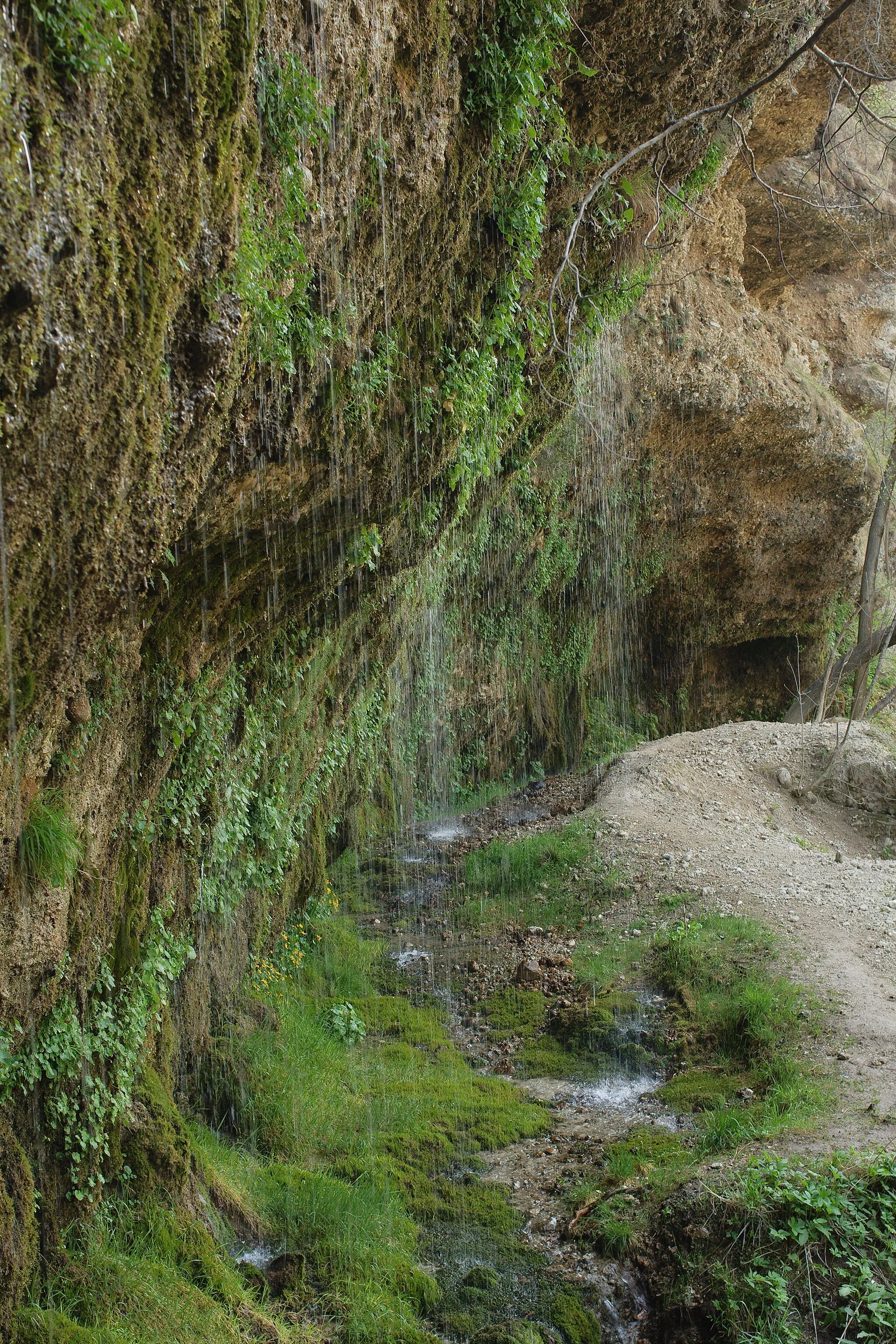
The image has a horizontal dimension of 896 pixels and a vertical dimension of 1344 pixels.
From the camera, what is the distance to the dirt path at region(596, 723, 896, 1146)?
6242mm

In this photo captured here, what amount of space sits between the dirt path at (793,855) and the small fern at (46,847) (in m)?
4.37

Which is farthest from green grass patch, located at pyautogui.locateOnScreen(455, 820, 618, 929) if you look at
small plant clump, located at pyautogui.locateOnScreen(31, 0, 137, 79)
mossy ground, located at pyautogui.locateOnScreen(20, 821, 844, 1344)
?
small plant clump, located at pyautogui.locateOnScreen(31, 0, 137, 79)

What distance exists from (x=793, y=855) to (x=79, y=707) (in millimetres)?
8683

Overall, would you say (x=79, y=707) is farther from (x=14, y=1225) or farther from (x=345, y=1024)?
(x=345, y=1024)

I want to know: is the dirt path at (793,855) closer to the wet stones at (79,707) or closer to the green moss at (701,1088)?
the green moss at (701,1088)

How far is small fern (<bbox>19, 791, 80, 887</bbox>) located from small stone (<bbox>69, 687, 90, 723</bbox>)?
0.32m

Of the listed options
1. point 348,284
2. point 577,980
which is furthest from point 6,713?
point 577,980

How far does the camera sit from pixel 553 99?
17.6 feet

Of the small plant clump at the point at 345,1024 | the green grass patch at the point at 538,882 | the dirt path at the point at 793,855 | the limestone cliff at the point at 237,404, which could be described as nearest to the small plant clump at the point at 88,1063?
the limestone cliff at the point at 237,404

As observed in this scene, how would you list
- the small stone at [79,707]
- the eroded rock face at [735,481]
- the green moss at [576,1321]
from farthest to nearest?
the eroded rock face at [735,481] → the green moss at [576,1321] → the small stone at [79,707]

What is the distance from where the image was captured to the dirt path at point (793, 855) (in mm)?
6242

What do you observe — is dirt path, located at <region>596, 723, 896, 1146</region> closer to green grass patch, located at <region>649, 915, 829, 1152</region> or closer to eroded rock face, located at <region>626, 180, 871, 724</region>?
green grass patch, located at <region>649, 915, 829, 1152</region>

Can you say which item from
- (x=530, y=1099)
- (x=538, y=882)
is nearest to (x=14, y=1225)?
(x=530, y=1099)

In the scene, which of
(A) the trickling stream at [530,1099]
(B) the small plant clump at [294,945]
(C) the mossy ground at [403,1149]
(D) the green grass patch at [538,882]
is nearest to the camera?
(C) the mossy ground at [403,1149]
